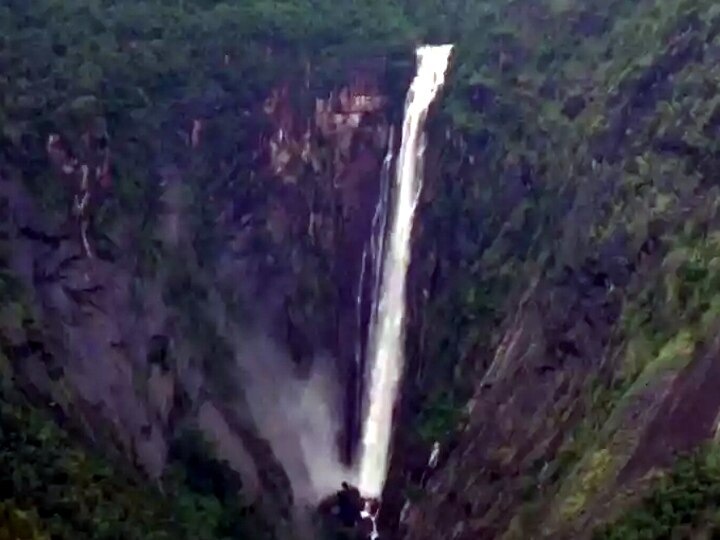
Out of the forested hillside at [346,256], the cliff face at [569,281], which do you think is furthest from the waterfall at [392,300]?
the cliff face at [569,281]

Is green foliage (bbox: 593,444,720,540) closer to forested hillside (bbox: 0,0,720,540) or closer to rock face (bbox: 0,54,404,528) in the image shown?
forested hillside (bbox: 0,0,720,540)

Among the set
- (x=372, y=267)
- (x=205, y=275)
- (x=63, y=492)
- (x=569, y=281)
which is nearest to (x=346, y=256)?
(x=372, y=267)

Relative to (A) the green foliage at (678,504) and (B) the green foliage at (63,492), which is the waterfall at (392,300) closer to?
(B) the green foliage at (63,492)

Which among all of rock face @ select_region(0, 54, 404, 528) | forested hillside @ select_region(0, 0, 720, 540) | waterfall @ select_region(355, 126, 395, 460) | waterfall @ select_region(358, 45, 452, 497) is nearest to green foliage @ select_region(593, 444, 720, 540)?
forested hillside @ select_region(0, 0, 720, 540)

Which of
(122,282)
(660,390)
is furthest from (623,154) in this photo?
(122,282)

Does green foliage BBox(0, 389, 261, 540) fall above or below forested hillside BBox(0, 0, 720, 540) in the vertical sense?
below
